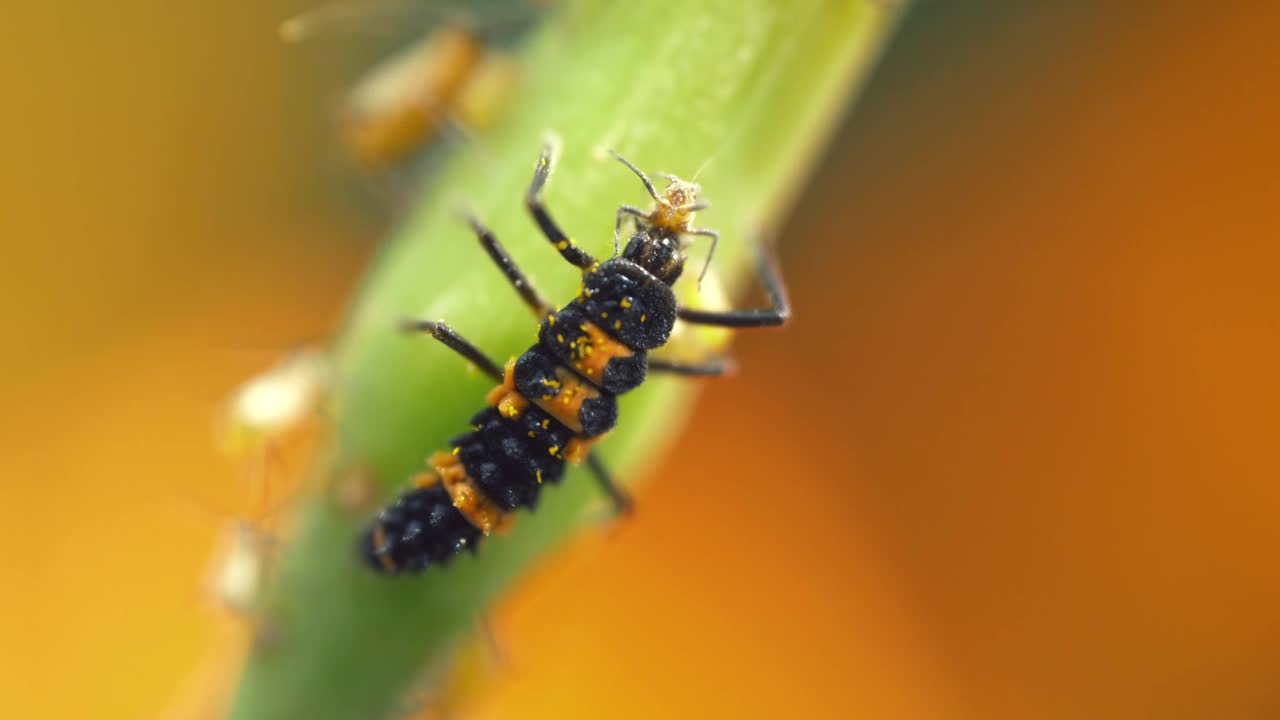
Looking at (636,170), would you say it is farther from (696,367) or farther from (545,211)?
(696,367)

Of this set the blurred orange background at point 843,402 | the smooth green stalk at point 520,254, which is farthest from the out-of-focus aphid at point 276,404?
the blurred orange background at point 843,402

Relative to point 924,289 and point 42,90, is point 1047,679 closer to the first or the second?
point 924,289

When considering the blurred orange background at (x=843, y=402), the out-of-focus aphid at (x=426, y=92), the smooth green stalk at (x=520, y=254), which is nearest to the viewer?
the smooth green stalk at (x=520, y=254)

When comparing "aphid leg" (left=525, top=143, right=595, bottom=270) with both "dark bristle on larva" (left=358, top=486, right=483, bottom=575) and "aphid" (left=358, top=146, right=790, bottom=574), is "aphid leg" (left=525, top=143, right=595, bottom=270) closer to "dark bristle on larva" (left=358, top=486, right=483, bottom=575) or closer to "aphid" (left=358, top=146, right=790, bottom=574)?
"aphid" (left=358, top=146, right=790, bottom=574)

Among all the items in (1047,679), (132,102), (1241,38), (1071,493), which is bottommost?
(1047,679)

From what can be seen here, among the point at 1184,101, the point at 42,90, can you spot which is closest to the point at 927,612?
the point at 1184,101

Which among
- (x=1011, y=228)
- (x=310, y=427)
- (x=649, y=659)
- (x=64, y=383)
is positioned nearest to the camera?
(x=310, y=427)

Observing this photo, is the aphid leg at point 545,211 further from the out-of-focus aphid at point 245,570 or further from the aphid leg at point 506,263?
the out-of-focus aphid at point 245,570
